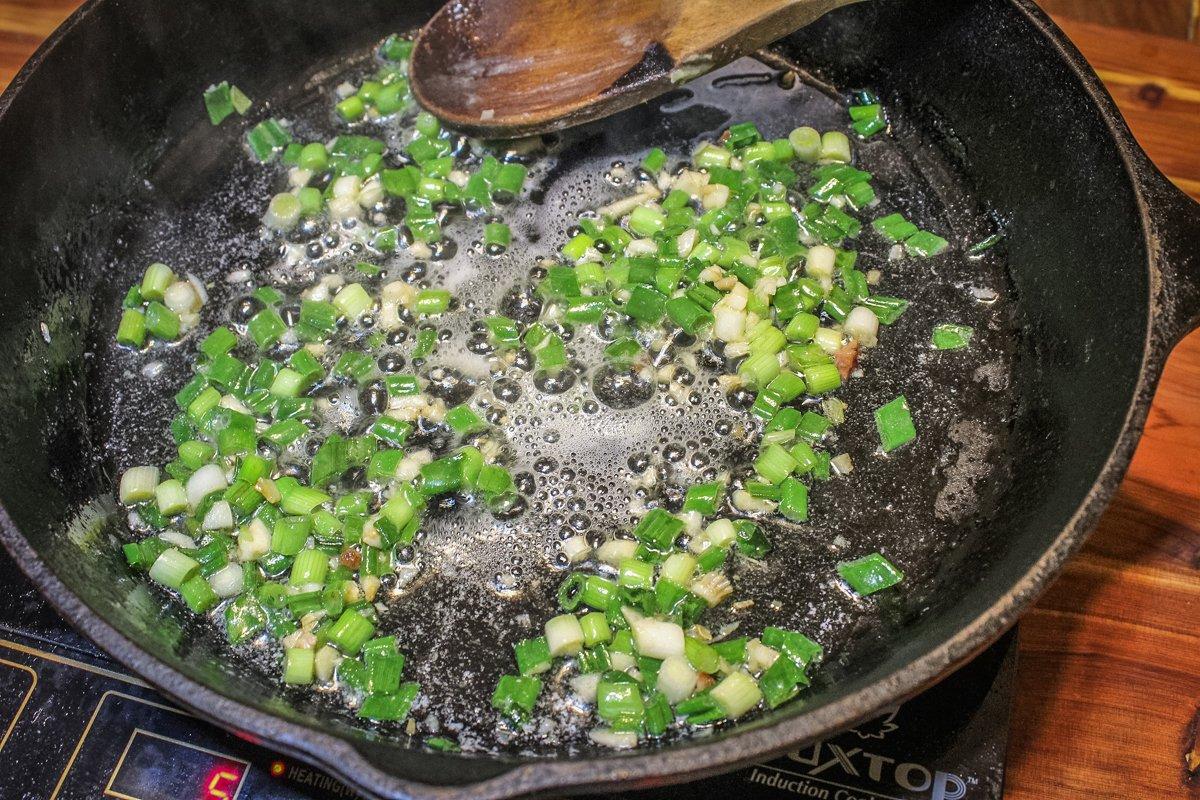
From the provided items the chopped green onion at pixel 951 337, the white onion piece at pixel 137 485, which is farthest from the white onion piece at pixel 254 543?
the chopped green onion at pixel 951 337

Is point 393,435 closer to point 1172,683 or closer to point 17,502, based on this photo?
point 17,502

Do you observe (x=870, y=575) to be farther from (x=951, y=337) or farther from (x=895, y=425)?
(x=951, y=337)

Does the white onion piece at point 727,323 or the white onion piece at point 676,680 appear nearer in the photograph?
the white onion piece at point 676,680

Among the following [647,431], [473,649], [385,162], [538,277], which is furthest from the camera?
[385,162]

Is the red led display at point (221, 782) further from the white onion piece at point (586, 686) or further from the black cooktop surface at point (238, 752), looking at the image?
the white onion piece at point (586, 686)

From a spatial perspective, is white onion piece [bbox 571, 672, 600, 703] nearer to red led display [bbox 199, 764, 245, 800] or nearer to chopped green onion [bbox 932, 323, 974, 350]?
red led display [bbox 199, 764, 245, 800]

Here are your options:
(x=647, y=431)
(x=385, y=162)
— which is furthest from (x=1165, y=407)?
(x=385, y=162)

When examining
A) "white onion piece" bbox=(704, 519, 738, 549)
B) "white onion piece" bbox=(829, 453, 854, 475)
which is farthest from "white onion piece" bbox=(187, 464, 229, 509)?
"white onion piece" bbox=(829, 453, 854, 475)
